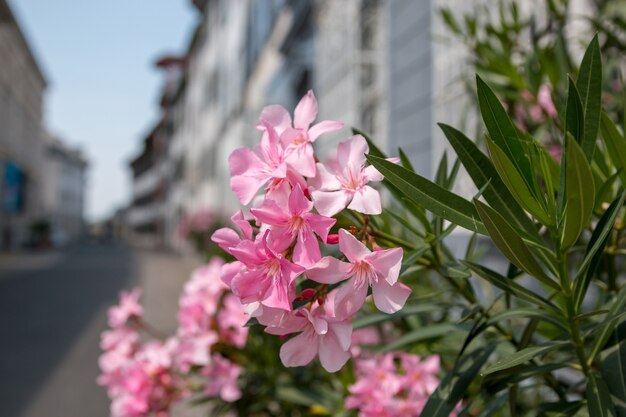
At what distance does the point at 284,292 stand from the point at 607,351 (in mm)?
378

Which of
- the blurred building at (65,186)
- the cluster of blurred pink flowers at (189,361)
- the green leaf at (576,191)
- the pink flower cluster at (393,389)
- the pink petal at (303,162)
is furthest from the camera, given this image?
the blurred building at (65,186)

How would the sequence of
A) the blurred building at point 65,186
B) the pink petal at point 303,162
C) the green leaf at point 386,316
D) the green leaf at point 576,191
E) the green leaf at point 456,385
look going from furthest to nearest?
the blurred building at point 65,186
the green leaf at point 386,316
the green leaf at point 456,385
the pink petal at point 303,162
the green leaf at point 576,191

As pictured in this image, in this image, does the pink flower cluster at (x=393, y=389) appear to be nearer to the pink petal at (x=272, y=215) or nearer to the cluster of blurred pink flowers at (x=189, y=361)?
the cluster of blurred pink flowers at (x=189, y=361)

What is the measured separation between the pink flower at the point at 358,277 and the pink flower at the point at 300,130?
8cm

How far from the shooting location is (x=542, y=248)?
1.73 ft

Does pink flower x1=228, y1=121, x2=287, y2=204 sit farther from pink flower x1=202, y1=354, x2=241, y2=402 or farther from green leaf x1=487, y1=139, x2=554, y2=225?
pink flower x1=202, y1=354, x2=241, y2=402

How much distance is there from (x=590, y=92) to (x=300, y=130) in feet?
0.85

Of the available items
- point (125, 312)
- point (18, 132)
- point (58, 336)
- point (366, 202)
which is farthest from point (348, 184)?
point (18, 132)

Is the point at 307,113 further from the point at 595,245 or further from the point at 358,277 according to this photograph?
the point at 595,245

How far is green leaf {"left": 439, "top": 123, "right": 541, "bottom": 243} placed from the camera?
0.52 meters

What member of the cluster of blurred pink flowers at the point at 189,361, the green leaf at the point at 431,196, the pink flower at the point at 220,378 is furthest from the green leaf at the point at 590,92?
the pink flower at the point at 220,378

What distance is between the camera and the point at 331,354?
52cm

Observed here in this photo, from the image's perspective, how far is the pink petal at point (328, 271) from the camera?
0.49 m

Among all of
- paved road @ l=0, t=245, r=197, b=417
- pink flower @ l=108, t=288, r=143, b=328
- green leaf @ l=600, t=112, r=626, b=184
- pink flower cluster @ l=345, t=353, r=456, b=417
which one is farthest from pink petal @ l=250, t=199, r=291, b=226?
paved road @ l=0, t=245, r=197, b=417
